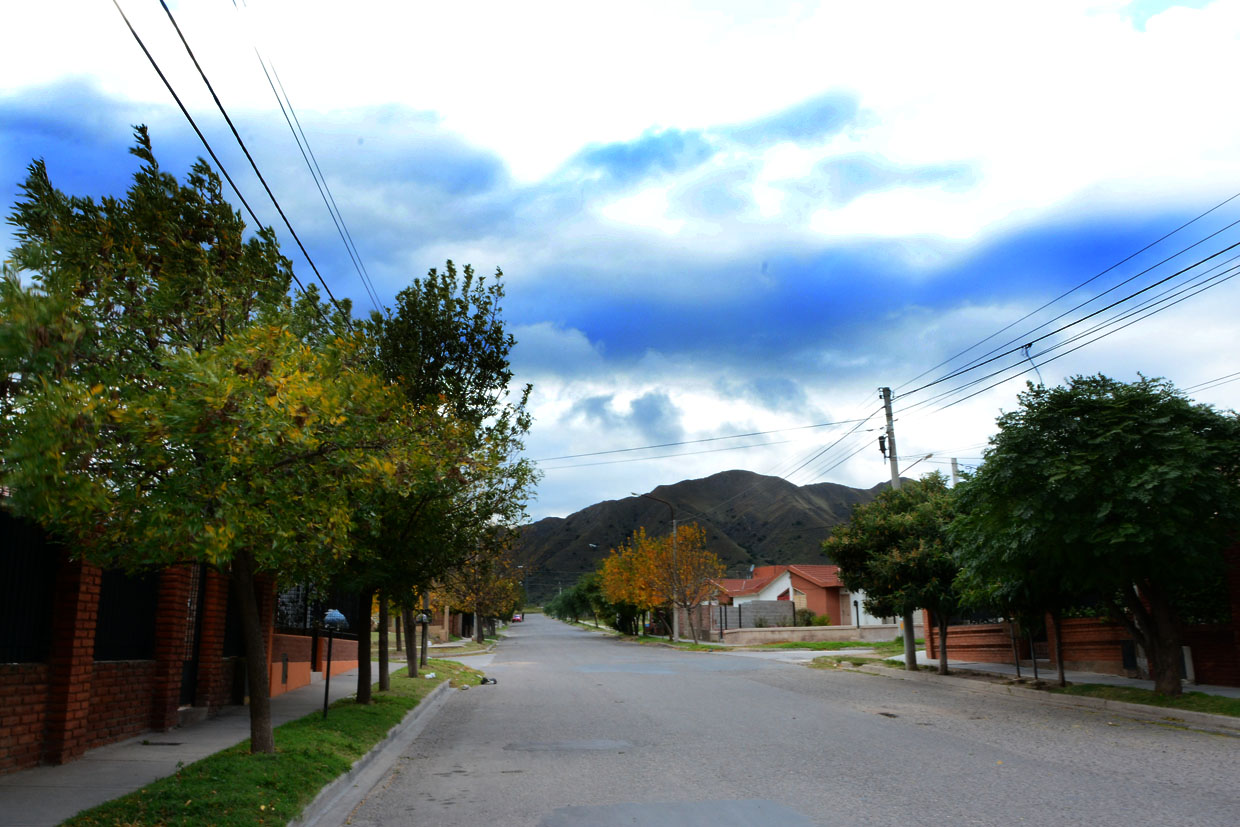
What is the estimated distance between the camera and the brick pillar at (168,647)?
488 inches

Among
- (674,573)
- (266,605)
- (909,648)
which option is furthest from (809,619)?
(266,605)

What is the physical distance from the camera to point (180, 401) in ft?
22.8

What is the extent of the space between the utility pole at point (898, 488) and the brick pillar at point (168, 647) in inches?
730

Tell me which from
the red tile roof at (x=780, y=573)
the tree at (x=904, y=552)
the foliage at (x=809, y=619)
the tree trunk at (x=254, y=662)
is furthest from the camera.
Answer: the red tile roof at (x=780, y=573)

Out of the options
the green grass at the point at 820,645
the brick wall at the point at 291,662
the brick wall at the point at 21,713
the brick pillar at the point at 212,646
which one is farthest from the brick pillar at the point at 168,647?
the green grass at the point at 820,645

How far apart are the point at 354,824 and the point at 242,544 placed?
105 inches

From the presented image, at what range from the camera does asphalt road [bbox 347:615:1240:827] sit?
7996mm

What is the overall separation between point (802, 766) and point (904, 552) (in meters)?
15.0

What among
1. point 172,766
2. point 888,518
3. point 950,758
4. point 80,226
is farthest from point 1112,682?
point 80,226

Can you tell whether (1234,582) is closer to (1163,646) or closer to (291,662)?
(1163,646)

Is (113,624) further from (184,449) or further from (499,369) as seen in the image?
(499,369)

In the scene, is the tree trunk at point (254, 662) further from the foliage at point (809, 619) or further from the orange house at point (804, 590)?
the foliage at point (809, 619)

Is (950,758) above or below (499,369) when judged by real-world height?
below

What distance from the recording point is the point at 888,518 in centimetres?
2542
